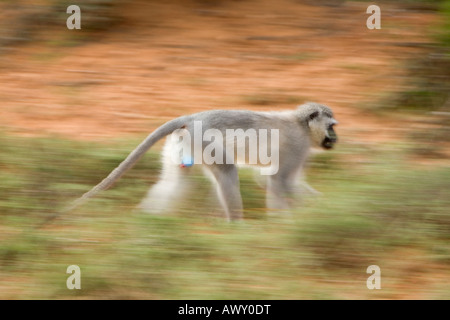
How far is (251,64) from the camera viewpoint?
8.53m

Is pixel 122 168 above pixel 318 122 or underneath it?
underneath

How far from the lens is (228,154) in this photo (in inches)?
216

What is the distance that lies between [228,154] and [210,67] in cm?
316

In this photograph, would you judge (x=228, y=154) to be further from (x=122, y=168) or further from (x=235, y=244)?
(x=235, y=244)

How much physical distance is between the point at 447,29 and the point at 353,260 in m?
3.25

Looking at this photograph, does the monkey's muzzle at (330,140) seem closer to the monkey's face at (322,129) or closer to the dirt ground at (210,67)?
the monkey's face at (322,129)

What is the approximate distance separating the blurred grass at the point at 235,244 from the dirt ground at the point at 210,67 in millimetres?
1608

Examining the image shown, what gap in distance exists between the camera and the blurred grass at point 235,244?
4.31m

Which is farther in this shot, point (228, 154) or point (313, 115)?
point (313, 115)

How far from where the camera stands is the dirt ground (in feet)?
24.2

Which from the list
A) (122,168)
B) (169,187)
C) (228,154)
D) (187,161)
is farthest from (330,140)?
Result: (122,168)

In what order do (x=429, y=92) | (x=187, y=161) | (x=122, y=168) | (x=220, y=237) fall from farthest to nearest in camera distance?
(x=429, y=92)
(x=187, y=161)
(x=122, y=168)
(x=220, y=237)

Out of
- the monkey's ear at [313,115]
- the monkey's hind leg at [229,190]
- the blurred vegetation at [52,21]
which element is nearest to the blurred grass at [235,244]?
the monkey's hind leg at [229,190]

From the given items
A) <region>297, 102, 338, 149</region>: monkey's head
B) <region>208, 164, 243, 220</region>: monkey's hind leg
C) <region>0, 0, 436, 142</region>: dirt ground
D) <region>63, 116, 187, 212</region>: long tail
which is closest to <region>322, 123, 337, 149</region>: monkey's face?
<region>297, 102, 338, 149</region>: monkey's head
